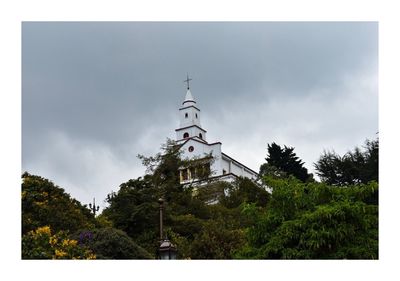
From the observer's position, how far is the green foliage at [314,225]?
6629 mm

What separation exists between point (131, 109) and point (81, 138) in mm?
2466

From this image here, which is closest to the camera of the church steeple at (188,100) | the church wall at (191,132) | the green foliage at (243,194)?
the green foliage at (243,194)

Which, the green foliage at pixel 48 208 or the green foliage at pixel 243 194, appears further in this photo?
the green foliage at pixel 243 194

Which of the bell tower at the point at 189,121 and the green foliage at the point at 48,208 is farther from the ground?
the bell tower at the point at 189,121

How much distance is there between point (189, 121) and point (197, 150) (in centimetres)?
460

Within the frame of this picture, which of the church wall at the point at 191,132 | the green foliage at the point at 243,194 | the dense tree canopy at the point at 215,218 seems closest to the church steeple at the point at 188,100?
the church wall at the point at 191,132

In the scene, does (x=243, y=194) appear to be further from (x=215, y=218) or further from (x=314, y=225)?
(x=314, y=225)

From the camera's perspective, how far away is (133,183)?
54.2 ft

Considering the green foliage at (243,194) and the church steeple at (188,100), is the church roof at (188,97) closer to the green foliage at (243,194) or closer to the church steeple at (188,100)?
the church steeple at (188,100)

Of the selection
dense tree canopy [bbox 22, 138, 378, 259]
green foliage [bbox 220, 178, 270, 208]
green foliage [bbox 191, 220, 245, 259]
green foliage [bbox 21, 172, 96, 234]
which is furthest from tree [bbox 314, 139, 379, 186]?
green foliage [bbox 21, 172, 96, 234]

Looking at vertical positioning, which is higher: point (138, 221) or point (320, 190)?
point (320, 190)

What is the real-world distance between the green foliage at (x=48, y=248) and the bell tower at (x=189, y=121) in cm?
2874
